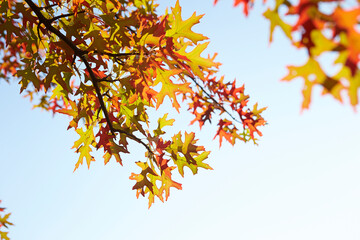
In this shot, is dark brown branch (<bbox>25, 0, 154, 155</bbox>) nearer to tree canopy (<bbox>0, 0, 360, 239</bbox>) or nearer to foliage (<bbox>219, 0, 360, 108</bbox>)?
tree canopy (<bbox>0, 0, 360, 239</bbox>)

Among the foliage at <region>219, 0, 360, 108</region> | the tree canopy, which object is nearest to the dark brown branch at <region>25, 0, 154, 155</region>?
the tree canopy

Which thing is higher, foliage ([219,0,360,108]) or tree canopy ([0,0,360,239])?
tree canopy ([0,0,360,239])

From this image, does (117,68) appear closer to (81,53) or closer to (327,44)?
(81,53)

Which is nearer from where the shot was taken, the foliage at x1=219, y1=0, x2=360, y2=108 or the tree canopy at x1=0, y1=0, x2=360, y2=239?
the foliage at x1=219, y1=0, x2=360, y2=108

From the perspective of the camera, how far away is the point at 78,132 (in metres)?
2.39

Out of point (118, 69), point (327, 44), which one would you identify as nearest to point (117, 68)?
point (118, 69)

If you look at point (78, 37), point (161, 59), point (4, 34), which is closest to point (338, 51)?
point (161, 59)

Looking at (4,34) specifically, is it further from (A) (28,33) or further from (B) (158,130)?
(B) (158,130)

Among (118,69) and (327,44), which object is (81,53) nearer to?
(118,69)

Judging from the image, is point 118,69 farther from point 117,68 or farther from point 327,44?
point 327,44

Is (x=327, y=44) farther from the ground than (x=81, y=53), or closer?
closer

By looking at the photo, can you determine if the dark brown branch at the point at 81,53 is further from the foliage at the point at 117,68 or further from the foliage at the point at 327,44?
the foliage at the point at 327,44

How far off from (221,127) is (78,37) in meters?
2.17

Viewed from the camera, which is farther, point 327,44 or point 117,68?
point 117,68
